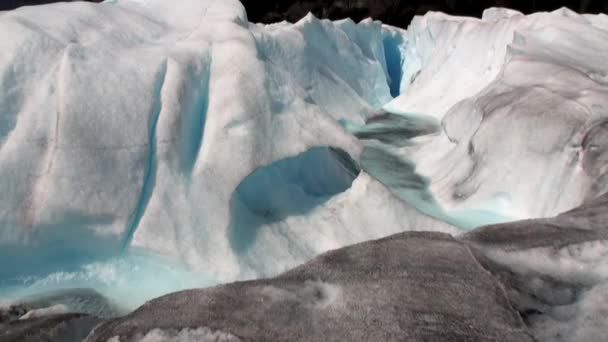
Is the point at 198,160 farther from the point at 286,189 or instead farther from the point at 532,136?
the point at 532,136

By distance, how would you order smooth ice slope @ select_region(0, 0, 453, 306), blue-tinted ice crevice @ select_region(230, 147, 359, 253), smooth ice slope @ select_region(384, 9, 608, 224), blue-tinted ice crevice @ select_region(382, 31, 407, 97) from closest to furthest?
1. smooth ice slope @ select_region(0, 0, 453, 306)
2. blue-tinted ice crevice @ select_region(230, 147, 359, 253)
3. smooth ice slope @ select_region(384, 9, 608, 224)
4. blue-tinted ice crevice @ select_region(382, 31, 407, 97)

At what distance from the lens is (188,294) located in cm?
210

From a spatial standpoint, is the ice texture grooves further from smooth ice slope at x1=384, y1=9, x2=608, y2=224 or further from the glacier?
smooth ice slope at x1=384, y1=9, x2=608, y2=224

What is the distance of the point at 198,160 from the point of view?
4617 millimetres

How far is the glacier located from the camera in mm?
4102

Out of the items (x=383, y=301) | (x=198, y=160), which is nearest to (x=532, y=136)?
(x=198, y=160)

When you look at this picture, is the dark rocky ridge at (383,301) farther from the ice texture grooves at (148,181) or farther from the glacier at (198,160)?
the ice texture grooves at (148,181)

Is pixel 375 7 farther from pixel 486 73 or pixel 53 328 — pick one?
pixel 53 328

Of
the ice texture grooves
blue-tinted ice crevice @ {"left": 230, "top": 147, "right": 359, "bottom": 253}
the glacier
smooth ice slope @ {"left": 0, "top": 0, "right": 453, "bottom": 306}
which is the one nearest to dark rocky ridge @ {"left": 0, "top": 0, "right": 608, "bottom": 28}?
the glacier

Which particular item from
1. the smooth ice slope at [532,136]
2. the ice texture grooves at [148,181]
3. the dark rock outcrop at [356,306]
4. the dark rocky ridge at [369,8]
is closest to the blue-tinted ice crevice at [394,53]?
the dark rocky ridge at [369,8]

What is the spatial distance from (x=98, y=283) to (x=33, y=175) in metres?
0.95

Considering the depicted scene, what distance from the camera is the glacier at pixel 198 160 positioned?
4102 mm

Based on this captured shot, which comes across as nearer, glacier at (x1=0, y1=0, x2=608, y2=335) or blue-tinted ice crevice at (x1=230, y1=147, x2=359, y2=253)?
glacier at (x1=0, y1=0, x2=608, y2=335)

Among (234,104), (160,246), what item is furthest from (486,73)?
(160,246)
